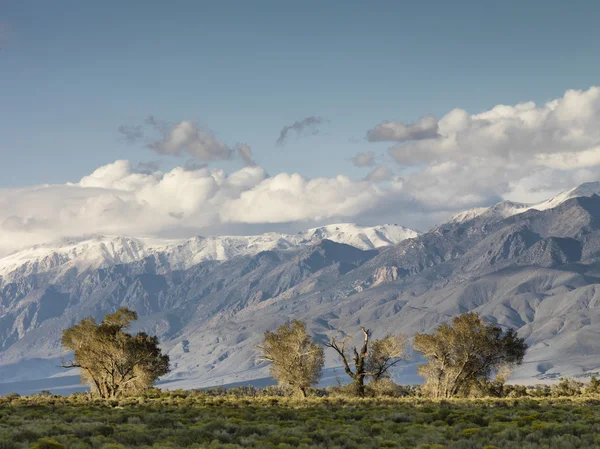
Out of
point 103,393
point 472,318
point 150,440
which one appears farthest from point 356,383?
point 150,440

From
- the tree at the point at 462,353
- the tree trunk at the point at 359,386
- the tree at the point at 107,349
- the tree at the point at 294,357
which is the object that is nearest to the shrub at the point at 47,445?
the tree trunk at the point at 359,386

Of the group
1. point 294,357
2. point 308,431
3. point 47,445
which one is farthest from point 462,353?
point 47,445

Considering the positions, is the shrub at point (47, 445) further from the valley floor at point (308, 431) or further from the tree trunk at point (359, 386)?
the tree trunk at point (359, 386)

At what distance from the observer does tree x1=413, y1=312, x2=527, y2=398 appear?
9844 centimetres

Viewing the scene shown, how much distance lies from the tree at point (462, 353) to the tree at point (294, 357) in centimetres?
1542

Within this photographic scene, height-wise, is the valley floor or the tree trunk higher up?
the valley floor

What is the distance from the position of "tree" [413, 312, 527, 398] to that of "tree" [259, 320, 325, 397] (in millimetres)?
15421

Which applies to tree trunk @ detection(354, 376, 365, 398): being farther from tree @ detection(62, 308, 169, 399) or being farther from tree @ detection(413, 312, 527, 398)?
tree @ detection(62, 308, 169, 399)

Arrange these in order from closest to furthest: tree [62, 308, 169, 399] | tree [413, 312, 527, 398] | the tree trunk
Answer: the tree trunk < tree [62, 308, 169, 399] < tree [413, 312, 527, 398]

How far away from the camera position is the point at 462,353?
10112 cm

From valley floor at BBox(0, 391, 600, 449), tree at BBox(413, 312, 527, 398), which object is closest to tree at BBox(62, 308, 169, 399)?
tree at BBox(413, 312, 527, 398)

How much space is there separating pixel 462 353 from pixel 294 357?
23.8m

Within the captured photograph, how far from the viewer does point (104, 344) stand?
9725 cm

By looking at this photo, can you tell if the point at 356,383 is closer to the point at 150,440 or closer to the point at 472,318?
the point at 472,318
